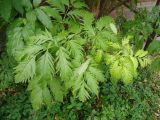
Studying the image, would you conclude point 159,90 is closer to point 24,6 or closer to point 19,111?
point 19,111

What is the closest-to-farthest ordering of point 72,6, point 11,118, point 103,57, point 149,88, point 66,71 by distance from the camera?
point 66,71 → point 103,57 → point 72,6 → point 11,118 → point 149,88

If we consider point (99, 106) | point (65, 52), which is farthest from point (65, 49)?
point (99, 106)

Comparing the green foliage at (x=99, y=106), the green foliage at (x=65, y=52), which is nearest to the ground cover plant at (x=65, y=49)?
the green foliage at (x=65, y=52)

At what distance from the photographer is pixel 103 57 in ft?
7.75

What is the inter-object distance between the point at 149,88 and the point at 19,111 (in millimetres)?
1641

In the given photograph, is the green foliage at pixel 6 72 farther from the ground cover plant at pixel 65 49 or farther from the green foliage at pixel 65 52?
the green foliage at pixel 65 52

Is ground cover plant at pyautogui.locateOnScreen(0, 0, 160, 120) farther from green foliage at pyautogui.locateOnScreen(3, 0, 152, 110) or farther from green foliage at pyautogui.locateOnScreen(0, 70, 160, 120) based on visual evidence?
green foliage at pyautogui.locateOnScreen(0, 70, 160, 120)

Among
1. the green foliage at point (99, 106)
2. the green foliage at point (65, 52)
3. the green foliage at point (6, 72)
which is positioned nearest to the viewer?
the green foliage at point (65, 52)

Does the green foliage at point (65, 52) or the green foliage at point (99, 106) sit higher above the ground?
the green foliage at point (65, 52)

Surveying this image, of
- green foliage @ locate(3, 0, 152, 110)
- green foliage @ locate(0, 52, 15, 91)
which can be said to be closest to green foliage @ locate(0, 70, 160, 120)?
green foliage @ locate(0, 52, 15, 91)

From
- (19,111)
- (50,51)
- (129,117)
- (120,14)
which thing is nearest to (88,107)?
(129,117)

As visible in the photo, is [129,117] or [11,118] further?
[129,117]

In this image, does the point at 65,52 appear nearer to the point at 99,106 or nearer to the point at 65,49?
the point at 65,49

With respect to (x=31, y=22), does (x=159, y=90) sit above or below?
below
